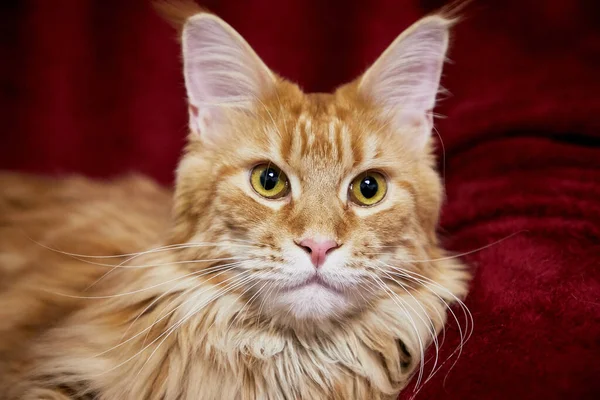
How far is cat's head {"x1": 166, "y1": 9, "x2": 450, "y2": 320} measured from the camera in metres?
0.99

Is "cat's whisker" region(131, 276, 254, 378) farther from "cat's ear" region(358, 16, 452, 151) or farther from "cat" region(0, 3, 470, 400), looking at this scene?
"cat's ear" region(358, 16, 452, 151)

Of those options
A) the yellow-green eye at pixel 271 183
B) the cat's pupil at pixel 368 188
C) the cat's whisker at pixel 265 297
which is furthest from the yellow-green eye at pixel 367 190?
the cat's whisker at pixel 265 297

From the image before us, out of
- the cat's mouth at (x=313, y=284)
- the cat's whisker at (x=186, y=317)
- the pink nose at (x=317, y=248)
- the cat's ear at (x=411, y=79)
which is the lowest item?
the cat's whisker at (x=186, y=317)

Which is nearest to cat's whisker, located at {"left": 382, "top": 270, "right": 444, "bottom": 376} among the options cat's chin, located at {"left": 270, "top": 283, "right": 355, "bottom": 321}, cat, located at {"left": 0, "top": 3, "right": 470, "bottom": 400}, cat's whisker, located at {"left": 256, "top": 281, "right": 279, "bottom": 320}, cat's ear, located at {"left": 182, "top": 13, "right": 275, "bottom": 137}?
cat, located at {"left": 0, "top": 3, "right": 470, "bottom": 400}

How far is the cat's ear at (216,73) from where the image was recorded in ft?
3.69

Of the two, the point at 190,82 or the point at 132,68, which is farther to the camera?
the point at 132,68

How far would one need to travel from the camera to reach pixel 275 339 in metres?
1.07

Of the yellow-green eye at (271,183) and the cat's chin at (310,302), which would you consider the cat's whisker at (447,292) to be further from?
the yellow-green eye at (271,183)

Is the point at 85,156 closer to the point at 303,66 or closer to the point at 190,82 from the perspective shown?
the point at 303,66

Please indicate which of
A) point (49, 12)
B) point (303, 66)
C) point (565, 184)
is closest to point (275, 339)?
point (565, 184)

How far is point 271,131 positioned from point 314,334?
42cm

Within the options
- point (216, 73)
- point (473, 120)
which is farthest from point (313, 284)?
point (473, 120)

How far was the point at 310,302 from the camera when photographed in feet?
3.23

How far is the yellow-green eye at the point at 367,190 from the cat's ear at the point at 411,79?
0.16 meters
